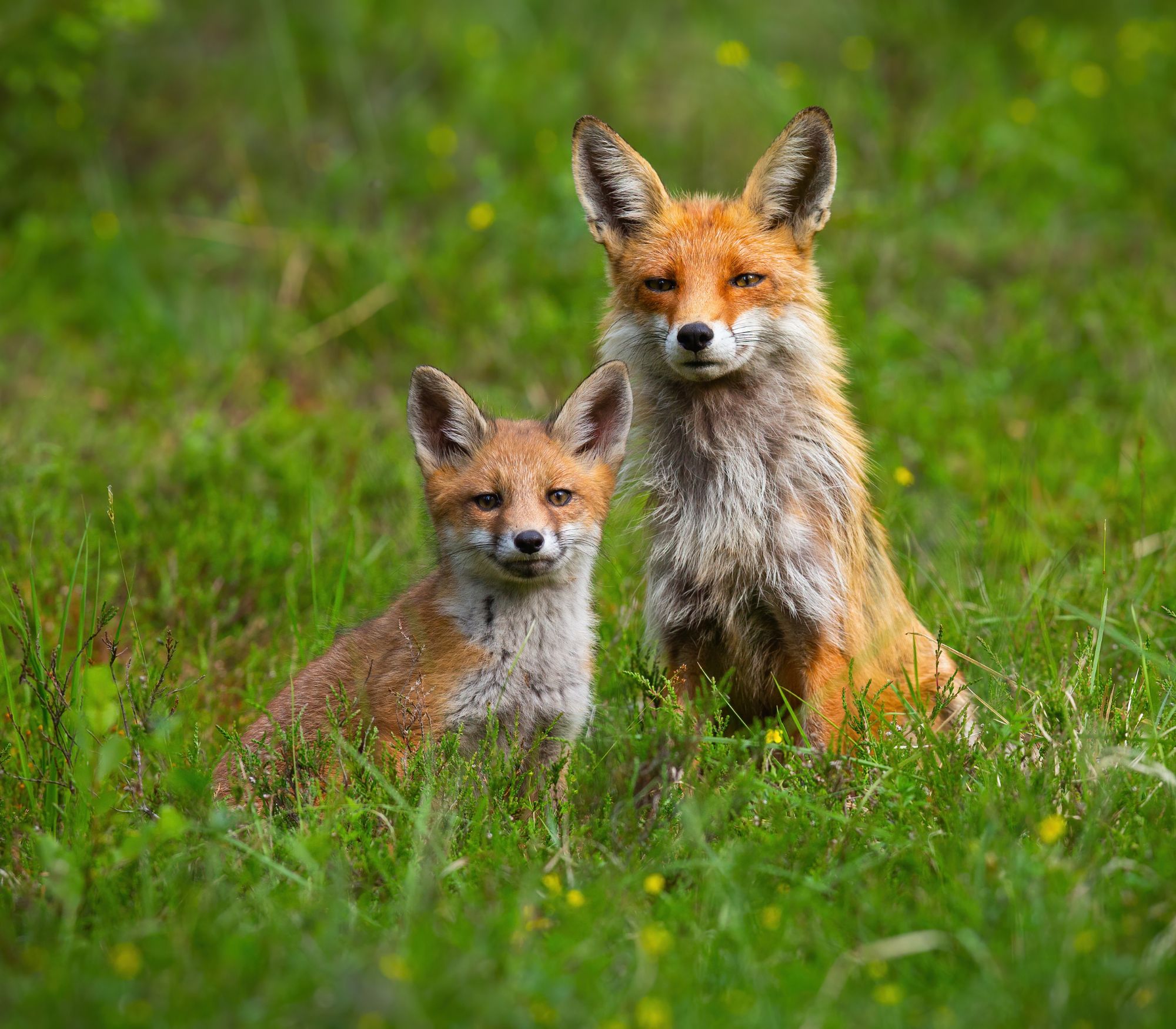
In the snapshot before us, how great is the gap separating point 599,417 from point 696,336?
46cm

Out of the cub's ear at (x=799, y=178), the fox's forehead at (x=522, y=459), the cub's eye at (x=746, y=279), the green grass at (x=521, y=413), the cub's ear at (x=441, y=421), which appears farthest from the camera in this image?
the cub's ear at (x=799, y=178)

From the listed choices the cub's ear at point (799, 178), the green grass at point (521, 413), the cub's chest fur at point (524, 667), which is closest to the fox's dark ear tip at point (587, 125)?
the cub's ear at point (799, 178)

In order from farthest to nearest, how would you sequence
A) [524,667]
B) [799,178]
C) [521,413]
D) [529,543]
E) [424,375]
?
1. [521,413]
2. [799,178]
3. [424,375]
4. [524,667]
5. [529,543]

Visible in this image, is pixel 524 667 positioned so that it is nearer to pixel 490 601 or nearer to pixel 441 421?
pixel 490 601

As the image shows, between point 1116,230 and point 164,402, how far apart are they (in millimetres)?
6044

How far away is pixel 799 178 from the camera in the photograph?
4.36m

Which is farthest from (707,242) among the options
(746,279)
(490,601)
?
(490,601)

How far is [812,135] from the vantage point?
4.26 meters

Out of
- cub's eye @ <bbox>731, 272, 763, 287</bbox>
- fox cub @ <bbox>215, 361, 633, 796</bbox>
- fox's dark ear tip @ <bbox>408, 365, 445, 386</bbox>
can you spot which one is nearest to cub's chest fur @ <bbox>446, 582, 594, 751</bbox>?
fox cub @ <bbox>215, 361, 633, 796</bbox>

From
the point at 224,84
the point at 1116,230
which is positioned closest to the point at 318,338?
the point at 224,84

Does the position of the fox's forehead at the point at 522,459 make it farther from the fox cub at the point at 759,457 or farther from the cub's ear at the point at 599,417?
the fox cub at the point at 759,457

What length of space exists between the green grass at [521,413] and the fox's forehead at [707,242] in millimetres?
1024

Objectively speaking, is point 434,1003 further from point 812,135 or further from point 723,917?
point 812,135

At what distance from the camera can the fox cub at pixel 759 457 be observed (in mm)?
4016
